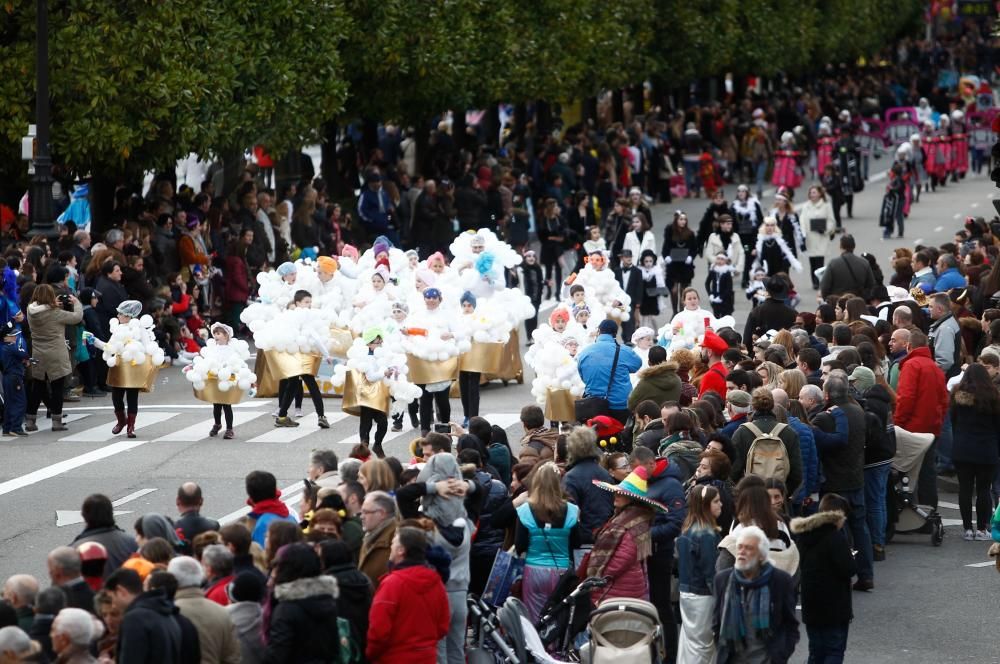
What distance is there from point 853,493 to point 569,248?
1525cm

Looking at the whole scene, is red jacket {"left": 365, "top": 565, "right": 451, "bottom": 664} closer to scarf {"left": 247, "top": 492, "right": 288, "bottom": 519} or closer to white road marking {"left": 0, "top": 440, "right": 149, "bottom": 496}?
scarf {"left": 247, "top": 492, "right": 288, "bottom": 519}

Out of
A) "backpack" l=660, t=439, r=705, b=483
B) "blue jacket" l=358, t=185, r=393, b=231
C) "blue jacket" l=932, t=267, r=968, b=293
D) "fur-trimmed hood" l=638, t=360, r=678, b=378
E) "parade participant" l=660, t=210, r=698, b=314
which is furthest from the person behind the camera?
"blue jacket" l=358, t=185, r=393, b=231

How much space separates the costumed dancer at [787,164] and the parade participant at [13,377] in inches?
1029

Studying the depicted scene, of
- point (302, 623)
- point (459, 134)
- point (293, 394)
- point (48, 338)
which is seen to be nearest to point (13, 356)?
point (48, 338)

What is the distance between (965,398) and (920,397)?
607 millimetres

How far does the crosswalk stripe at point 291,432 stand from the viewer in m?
21.0

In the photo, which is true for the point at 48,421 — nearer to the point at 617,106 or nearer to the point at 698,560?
the point at 698,560

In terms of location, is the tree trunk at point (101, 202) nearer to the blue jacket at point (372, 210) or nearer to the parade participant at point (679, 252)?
the blue jacket at point (372, 210)

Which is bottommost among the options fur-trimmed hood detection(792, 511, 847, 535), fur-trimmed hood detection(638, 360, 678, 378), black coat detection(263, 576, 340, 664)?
black coat detection(263, 576, 340, 664)

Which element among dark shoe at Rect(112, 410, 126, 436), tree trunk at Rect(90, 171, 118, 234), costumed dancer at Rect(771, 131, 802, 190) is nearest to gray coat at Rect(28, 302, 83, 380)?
dark shoe at Rect(112, 410, 126, 436)

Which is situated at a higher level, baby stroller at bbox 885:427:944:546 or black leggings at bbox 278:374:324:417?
black leggings at bbox 278:374:324:417

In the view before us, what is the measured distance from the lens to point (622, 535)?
1277cm

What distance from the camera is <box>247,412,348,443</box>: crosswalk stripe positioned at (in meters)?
21.0

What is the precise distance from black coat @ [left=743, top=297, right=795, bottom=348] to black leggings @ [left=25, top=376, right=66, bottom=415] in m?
7.37
